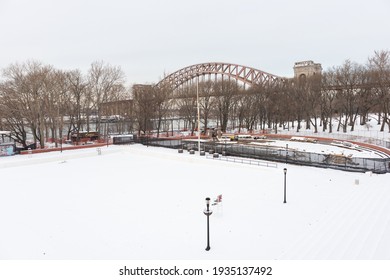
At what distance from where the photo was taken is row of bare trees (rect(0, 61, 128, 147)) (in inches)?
1425

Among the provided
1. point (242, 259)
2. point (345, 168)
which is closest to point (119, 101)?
point (345, 168)

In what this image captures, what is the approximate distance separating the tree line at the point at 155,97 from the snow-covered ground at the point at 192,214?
1552 cm

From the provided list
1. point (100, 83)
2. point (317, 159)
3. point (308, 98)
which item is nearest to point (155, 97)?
point (100, 83)

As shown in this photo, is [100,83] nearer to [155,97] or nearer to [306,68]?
[155,97]

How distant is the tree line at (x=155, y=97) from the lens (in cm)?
3700

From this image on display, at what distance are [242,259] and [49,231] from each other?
8.05 metres

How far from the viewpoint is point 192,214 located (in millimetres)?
12547

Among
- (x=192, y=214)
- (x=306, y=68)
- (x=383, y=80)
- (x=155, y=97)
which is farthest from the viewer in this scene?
(x=306, y=68)

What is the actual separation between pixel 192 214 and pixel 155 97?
41.5 m

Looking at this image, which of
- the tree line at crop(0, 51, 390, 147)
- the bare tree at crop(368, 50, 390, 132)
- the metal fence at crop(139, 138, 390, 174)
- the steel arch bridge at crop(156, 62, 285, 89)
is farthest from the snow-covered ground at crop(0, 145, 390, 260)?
the steel arch bridge at crop(156, 62, 285, 89)

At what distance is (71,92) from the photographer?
4794cm

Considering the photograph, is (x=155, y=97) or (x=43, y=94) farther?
(x=155, y=97)

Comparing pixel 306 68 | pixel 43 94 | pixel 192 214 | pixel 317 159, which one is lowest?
pixel 192 214

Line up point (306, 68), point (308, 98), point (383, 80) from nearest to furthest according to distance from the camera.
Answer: point (383, 80), point (308, 98), point (306, 68)
